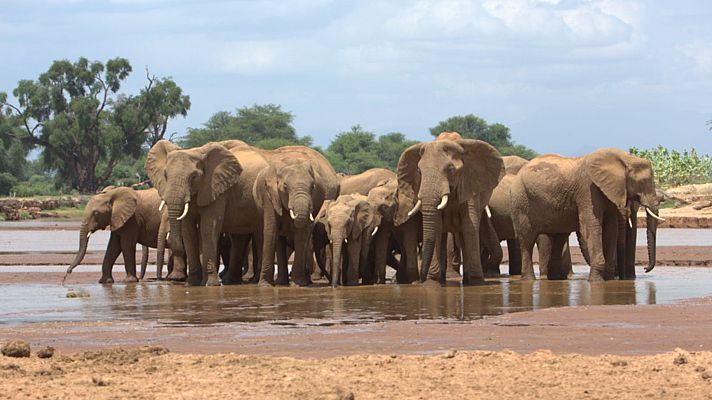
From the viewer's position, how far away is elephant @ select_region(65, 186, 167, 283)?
23.2 m

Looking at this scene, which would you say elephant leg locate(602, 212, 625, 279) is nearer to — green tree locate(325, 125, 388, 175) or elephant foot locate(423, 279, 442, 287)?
elephant foot locate(423, 279, 442, 287)

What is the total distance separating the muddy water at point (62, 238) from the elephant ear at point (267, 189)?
1622 cm

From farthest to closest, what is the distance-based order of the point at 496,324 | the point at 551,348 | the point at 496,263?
the point at 496,263 → the point at 496,324 → the point at 551,348

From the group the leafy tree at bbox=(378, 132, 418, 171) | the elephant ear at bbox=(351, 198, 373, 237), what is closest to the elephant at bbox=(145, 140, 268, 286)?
the elephant ear at bbox=(351, 198, 373, 237)

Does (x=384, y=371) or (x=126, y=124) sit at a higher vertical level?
(x=126, y=124)

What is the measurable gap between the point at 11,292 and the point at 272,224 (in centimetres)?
410

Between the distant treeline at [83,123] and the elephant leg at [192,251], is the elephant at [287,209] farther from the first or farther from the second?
the distant treeline at [83,123]

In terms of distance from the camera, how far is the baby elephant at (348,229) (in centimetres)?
1988

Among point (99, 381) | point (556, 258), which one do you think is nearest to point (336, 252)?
point (556, 258)

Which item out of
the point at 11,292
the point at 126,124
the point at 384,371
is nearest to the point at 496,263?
the point at 11,292

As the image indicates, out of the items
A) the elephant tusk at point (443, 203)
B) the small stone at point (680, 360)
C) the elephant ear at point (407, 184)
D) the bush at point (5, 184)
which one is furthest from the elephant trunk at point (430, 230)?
the bush at point (5, 184)

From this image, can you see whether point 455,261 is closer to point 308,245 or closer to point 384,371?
point 308,245

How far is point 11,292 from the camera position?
68.0ft

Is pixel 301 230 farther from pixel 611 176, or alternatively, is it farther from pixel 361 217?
pixel 611 176
